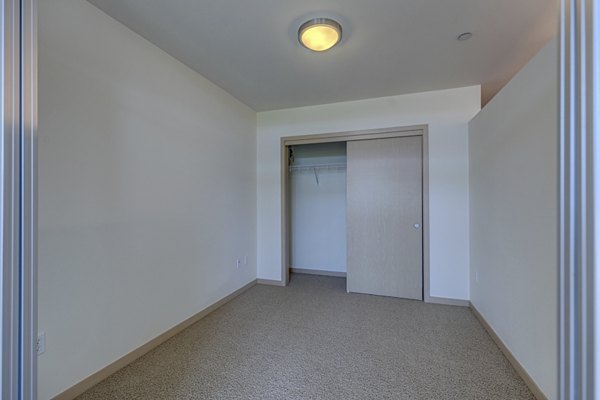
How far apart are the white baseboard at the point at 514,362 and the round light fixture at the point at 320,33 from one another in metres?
2.65

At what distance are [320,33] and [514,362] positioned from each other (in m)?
2.75

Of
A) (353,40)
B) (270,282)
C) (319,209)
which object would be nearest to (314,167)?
(319,209)

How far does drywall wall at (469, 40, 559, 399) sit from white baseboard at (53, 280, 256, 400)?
8.87 ft

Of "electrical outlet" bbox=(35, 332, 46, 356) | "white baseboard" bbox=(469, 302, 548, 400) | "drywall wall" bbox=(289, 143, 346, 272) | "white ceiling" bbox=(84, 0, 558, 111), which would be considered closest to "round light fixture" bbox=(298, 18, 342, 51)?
"white ceiling" bbox=(84, 0, 558, 111)

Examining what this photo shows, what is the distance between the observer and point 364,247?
11.8 feet

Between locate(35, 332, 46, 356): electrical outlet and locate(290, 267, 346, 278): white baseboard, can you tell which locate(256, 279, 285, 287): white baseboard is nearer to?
locate(290, 267, 346, 278): white baseboard

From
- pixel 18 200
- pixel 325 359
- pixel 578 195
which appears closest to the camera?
pixel 578 195

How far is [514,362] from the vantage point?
6.49ft


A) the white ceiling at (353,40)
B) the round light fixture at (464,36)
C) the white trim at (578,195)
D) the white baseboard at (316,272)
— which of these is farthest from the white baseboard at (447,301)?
the white trim at (578,195)

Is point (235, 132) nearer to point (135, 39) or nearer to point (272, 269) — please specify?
point (135, 39)

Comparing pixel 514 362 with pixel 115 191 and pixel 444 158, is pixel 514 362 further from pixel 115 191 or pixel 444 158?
pixel 115 191

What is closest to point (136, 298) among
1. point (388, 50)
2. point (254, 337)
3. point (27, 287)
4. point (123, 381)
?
point (123, 381)

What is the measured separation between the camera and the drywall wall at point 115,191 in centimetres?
159

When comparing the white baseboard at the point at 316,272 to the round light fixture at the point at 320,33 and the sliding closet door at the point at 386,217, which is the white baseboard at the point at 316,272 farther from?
the round light fixture at the point at 320,33
